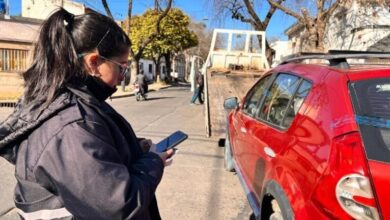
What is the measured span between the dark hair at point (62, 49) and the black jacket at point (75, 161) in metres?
0.05

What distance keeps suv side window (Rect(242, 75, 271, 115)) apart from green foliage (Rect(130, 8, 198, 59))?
126ft

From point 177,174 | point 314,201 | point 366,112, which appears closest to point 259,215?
point 314,201

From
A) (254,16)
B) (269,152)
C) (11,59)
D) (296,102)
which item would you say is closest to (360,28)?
(254,16)

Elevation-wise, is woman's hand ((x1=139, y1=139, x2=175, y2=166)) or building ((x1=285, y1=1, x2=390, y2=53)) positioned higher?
building ((x1=285, y1=1, x2=390, y2=53))

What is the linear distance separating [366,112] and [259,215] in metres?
1.27

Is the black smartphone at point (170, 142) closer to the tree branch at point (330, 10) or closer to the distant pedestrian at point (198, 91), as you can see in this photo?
the tree branch at point (330, 10)

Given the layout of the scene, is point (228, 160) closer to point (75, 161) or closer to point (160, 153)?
point (160, 153)

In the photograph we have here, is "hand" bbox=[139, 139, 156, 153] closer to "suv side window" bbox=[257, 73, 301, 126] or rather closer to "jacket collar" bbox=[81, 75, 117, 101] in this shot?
"jacket collar" bbox=[81, 75, 117, 101]

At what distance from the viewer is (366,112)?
2.59 m

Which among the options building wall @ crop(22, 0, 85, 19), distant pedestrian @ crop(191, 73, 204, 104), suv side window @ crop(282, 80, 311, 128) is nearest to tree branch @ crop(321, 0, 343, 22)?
distant pedestrian @ crop(191, 73, 204, 104)

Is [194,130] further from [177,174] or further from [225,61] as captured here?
[177,174]

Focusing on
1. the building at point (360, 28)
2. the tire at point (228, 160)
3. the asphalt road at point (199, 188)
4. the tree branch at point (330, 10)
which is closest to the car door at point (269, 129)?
the asphalt road at point (199, 188)

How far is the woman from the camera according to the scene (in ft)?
5.08

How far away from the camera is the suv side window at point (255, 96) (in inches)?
190
